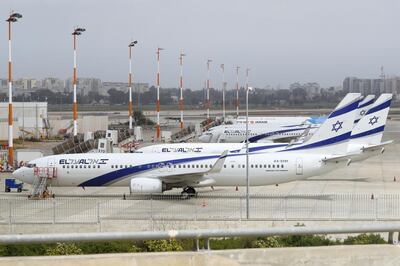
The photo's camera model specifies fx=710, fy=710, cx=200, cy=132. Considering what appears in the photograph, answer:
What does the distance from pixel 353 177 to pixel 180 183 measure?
17752 mm

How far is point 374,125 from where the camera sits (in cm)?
5362

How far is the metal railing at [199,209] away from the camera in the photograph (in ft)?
109

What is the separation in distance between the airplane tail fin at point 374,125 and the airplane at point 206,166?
11.6 meters

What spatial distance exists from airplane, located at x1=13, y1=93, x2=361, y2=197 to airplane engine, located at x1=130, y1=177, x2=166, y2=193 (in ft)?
0.19

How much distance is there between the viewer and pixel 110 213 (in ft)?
118

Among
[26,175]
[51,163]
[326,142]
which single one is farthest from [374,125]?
[26,175]

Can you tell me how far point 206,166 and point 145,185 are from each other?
382cm

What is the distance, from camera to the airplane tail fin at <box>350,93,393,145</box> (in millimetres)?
53562

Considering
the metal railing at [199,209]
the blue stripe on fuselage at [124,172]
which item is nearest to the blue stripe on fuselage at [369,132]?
the metal railing at [199,209]

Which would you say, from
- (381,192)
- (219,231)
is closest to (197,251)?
(219,231)

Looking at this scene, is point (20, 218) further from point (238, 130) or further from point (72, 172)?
point (238, 130)

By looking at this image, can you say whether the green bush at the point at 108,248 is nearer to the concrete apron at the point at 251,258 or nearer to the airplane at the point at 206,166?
the concrete apron at the point at 251,258

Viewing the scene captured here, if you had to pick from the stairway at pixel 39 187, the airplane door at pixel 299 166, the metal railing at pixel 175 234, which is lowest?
the stairway at pixel 39 187

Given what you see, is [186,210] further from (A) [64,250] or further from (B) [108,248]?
(A) [64,250]
